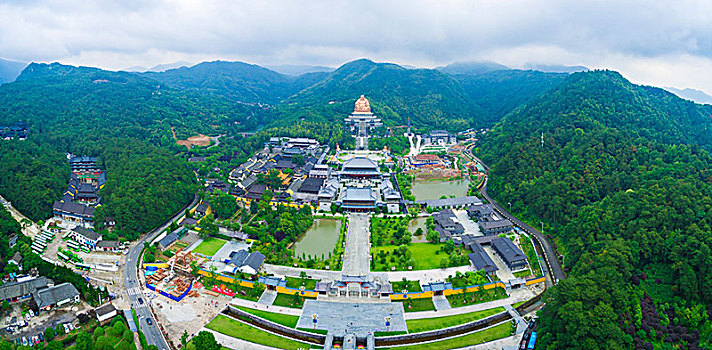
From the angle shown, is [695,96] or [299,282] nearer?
[299,282]

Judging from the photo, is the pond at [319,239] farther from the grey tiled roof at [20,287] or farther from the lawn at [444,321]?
the grey tiled roof at [20,287]

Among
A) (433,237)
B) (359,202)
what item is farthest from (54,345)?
(359,202)

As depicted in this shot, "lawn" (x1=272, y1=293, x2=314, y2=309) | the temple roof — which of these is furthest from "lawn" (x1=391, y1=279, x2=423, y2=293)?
the temple roof

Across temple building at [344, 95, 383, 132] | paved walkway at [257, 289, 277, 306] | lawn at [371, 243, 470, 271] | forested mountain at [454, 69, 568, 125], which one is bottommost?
A: paved walkway at [257, 289, 277, 306]

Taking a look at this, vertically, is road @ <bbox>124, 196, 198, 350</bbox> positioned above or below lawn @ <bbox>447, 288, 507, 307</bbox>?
below

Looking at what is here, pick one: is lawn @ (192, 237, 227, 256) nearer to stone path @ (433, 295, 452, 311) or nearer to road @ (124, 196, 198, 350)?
road @ (124, 196, 198, 350)

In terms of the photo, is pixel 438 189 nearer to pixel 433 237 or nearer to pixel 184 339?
pixel 433 237

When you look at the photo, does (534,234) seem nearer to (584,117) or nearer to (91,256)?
Answer: (584,117)
